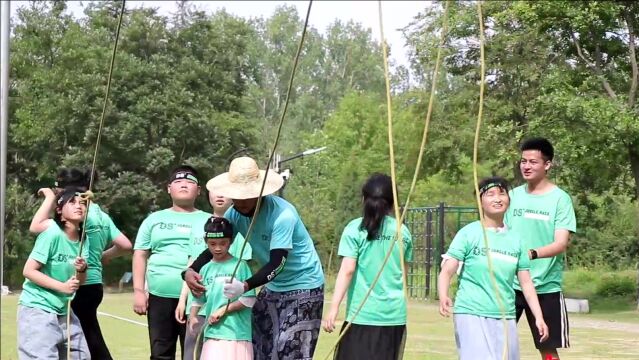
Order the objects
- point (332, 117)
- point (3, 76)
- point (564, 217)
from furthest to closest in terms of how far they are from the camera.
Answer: point (332, 117), point (564, 217), point (3, 76)

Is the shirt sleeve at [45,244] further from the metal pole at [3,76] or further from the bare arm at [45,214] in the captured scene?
the metal pole at [3,76]

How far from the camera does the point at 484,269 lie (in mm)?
7125

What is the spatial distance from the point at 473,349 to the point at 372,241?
89 cm

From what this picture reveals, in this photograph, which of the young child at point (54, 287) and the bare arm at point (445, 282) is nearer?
the bare arm at point (445, 282)

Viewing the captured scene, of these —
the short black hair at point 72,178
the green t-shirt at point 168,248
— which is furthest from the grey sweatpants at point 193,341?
the short black hair at point 72,178

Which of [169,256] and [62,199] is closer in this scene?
[62,199]

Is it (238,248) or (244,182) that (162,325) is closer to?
(238,248)

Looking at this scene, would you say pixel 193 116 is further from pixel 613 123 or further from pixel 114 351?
pixel 114 351

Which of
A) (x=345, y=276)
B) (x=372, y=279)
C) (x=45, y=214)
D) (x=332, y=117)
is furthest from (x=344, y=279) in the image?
(x=332, y=117)

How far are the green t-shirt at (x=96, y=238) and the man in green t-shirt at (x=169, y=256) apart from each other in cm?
26

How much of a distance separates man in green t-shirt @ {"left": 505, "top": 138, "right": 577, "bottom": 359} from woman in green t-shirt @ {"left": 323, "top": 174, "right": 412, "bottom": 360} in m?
1.55

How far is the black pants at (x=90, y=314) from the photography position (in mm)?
8128

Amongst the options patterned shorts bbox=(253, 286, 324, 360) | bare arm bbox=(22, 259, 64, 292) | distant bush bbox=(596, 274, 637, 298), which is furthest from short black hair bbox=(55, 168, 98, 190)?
distant bush bbox=(596, 274, 637, 298)

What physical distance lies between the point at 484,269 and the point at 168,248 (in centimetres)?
238
